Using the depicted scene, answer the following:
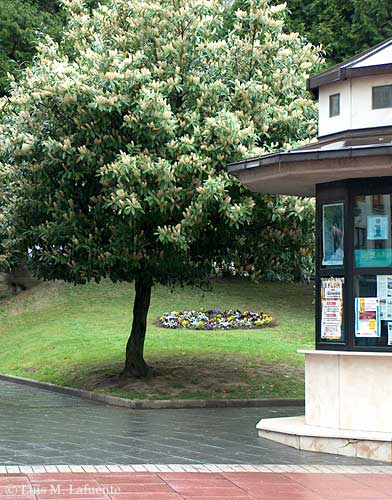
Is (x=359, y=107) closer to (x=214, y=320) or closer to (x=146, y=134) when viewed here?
(x=146, y=134)

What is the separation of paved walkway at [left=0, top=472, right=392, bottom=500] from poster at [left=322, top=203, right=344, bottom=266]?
318 centimetres

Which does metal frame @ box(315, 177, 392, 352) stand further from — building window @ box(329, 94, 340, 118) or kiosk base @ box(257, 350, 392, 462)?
building window @ box(329, 94, 340, 118)

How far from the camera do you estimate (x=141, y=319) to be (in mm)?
20234

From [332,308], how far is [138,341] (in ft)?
27.4

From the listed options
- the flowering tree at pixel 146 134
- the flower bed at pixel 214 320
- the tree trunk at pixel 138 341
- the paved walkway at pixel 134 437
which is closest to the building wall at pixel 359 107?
the flowering tree at pixel 146 134

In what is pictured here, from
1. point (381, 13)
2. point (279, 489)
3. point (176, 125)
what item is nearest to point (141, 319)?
point (176, 125)

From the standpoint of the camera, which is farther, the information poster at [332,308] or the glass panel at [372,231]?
the information poster at [332,308]

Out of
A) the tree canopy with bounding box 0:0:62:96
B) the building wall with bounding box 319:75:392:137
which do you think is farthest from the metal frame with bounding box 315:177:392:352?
the tree canopy with bounding box 0:0:62:96

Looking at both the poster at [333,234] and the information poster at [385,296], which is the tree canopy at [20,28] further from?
the information poster at [385,296]

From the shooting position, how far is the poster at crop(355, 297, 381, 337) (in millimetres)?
11898

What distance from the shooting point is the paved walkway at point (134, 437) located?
10.9 metres

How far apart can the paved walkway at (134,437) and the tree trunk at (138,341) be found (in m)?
1.98

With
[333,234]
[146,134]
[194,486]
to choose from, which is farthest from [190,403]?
[194,486]

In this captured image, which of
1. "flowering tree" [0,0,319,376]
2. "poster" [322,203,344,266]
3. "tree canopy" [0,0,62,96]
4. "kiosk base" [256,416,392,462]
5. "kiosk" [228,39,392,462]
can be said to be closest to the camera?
"kiosk base" [256,416,392,462]
